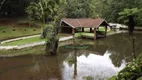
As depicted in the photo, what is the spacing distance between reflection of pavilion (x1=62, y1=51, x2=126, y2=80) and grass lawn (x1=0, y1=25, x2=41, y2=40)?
14.2 metres

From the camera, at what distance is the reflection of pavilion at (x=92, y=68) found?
69.4 ft

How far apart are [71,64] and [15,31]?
58.8ft

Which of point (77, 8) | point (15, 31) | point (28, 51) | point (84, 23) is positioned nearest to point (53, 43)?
point (28, 51)

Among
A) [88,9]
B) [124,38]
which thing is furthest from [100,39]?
[88,9]

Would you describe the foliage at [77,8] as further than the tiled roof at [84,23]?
Yes

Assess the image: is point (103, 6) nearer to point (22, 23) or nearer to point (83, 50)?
point (22, 23)

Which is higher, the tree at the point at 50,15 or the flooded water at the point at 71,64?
the tree at the point at 50,15

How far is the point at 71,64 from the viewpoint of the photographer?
25062 millimetres

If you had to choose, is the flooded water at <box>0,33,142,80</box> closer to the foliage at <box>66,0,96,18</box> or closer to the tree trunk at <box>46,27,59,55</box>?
the tree trunk at <box>46,27,59,55</box>

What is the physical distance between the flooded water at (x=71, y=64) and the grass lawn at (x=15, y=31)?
9214 millimetres

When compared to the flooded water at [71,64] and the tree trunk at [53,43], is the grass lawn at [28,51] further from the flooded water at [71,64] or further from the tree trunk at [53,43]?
the flooded water at [71,64]

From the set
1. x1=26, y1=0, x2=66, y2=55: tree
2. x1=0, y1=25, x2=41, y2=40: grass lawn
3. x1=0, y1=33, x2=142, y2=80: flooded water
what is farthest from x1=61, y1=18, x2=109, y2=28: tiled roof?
x1=0, y1=33, x2=142, y2=80: flooded water

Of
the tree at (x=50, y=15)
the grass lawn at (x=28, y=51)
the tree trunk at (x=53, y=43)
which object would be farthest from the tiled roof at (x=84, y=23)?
the tree trunk at (x=53, y=43)

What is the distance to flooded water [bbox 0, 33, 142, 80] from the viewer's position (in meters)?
21.3
